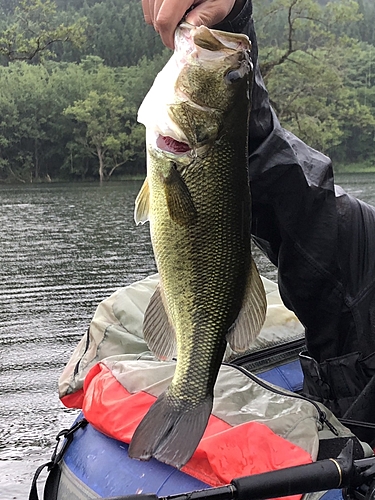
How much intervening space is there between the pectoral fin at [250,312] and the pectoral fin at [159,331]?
0.56 ft

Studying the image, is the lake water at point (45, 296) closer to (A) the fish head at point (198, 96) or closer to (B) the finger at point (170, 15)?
(A) the fish head at point (198, 96)

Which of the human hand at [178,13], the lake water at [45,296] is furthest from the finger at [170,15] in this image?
the lake water at [45,296]

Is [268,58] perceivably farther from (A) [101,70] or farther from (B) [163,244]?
(B) [163,244]

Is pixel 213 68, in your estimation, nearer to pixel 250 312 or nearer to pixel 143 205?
pixel 143 205

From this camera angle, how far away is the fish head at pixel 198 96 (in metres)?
1.54

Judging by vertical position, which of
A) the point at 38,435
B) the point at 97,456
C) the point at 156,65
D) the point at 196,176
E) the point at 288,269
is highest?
the point at 196,176

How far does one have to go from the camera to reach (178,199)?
1.56 meters

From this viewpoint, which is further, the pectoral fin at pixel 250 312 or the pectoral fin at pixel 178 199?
the pectoral fin at pixel 250 312

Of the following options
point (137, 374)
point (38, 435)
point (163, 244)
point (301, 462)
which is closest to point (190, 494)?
point (301, 462)

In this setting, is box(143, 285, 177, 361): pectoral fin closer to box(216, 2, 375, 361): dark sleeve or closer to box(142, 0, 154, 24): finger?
box(216, 2, 375, 361): dark sleeve

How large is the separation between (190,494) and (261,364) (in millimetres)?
1392

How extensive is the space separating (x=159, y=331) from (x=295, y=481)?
1.74ft

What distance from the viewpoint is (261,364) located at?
2998 millimetres

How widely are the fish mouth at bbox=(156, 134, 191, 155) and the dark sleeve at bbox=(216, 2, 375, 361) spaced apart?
0.55m
